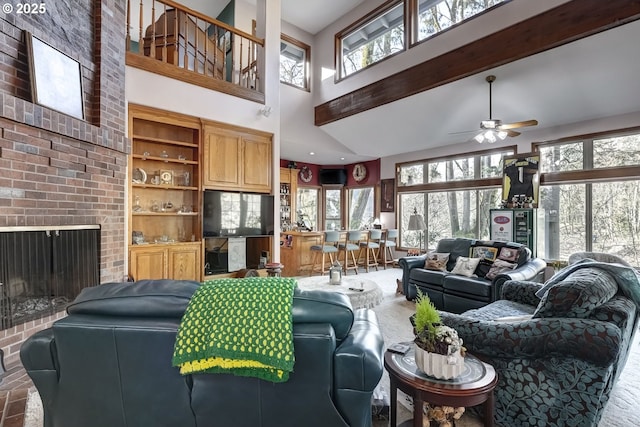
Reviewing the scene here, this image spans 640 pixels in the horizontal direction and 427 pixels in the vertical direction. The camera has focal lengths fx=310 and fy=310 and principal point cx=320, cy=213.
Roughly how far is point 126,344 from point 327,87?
6630 millimetres

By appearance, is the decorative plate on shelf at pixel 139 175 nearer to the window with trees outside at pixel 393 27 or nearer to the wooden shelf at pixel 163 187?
the wooden shelf at pixel 163 187

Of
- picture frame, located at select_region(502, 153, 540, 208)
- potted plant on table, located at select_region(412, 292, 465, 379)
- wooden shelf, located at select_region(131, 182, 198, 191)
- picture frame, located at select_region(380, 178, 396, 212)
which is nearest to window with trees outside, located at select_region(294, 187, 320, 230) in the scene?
picture frame, located at select_region(380, 178, 396, 212)

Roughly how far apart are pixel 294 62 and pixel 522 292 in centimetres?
649

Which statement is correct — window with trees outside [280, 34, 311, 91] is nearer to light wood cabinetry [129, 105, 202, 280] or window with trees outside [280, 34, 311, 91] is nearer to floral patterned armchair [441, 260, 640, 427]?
light wood cabinetry [129, 105, 202, 280]

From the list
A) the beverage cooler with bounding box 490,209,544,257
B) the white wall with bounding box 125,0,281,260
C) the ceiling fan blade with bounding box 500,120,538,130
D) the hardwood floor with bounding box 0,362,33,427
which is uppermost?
the white wall with bounding box 125,0,281,260

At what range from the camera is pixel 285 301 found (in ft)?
4.01

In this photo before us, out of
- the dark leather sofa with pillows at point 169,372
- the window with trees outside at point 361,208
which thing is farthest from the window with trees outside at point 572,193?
the dark leather sofa with pillows at point 169,372

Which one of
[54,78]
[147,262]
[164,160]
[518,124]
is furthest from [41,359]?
[518,124]

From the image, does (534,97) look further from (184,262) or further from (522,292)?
(184,262)

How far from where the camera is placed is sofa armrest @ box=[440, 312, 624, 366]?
5.05 ft

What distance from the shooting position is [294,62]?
718 centimetres

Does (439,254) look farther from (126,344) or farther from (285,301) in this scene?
(126,344)

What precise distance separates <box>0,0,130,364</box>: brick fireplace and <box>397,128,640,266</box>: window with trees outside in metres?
6.26

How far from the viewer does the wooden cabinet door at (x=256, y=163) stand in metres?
5.11
